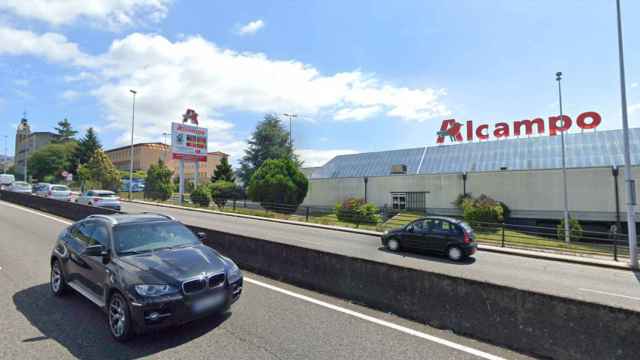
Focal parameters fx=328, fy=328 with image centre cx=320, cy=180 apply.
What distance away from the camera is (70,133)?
102 meters

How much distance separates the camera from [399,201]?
33.8 m

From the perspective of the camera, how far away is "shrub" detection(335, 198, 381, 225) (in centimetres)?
2475

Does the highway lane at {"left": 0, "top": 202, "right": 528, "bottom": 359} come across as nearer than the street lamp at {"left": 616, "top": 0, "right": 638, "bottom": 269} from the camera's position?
Yes

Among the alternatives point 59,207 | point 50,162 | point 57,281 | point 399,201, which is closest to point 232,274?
point 57,281

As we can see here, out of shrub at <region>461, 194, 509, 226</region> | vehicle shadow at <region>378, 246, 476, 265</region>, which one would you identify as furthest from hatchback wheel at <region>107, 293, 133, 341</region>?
shrub at <region>461, 194, 509, 226</region>

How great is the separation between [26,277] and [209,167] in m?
91.2

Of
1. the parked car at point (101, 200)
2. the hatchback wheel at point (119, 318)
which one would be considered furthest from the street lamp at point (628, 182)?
the parked car at point (101, 200)

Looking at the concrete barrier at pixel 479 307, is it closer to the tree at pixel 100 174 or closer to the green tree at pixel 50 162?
the tree at pixel 100 174

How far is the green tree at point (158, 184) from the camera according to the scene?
3966cm

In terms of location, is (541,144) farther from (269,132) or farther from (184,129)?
(184,129)

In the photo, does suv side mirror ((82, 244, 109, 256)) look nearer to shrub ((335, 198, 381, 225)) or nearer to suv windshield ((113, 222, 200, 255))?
suv windshield ((113, 222, 200, 255))

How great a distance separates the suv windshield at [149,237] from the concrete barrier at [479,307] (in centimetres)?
246

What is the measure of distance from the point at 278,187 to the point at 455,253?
20879 mm

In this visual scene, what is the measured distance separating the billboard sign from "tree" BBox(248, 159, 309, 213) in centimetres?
1198
